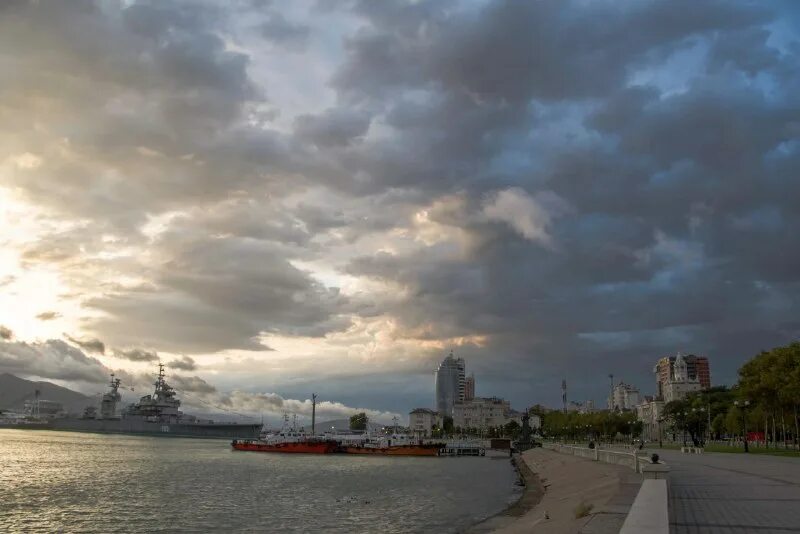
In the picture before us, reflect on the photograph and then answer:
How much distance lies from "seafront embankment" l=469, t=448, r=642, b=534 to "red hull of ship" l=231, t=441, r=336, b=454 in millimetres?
88605

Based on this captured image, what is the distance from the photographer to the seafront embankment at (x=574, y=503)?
17.0m

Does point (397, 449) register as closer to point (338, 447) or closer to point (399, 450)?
point (399, 450)

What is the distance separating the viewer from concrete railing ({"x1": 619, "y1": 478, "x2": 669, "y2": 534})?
439 inches

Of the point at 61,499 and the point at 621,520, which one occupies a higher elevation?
the point at 621,520

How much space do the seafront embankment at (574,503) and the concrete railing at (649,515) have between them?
688 mm

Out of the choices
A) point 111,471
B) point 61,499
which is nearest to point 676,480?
point 61,499

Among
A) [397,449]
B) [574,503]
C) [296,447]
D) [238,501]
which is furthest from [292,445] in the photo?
[574,503]

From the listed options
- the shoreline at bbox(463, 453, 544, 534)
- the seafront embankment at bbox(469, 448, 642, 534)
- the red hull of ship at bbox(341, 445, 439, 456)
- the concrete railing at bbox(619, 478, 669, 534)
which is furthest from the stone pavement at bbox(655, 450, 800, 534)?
the red hull of ship at bbox(341, 445, 439, 456)

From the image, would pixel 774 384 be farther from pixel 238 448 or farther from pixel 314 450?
pixel 238 448

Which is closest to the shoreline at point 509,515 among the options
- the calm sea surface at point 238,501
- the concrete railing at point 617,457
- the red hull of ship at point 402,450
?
the calm sea surface at point 238,501

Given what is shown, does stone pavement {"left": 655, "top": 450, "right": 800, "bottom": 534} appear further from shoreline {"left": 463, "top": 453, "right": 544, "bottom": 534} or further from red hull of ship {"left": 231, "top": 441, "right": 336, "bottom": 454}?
red hull of ship {"left": 231, "top": 441, "right": 336, "bottom": 454}

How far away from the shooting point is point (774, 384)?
6619 centimetres

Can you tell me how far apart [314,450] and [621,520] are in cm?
13543

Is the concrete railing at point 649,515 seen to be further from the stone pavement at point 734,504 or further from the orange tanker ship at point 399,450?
the orange tanker ship at point 399,450
